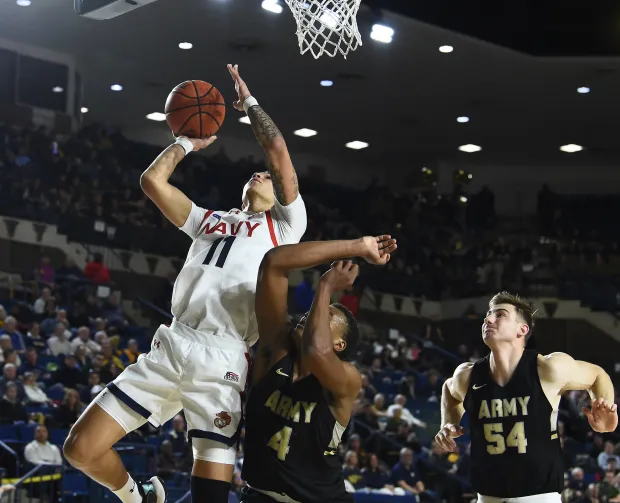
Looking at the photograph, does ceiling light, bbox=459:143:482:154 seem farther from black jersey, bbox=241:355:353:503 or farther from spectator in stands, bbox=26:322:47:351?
black jersey, bbox=241:355:353:503

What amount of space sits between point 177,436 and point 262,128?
Result: 714cm

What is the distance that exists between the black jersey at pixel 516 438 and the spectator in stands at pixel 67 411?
6.55 metres

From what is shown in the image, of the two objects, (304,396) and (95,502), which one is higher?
(304,396)

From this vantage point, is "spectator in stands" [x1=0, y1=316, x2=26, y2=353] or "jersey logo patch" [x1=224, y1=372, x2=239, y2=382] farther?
"spectator in stands" [x1=0, y1=316, x2=26, y2=353]

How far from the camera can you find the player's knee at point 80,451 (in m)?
4.39

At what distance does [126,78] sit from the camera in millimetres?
18234

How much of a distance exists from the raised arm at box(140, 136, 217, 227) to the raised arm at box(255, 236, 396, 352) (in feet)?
2.78

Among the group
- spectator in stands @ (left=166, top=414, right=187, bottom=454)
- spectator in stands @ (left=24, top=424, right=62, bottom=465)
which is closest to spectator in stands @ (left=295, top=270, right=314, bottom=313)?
spectator in stands @ (left=166, top=414, right=187, bottom=454)

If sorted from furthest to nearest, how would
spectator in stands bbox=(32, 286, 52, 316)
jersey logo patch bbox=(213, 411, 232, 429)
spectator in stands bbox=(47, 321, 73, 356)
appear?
spectator in stands bbox=(32, 286, 52, 316)
spectator in stands bbox=(47, 321, 73, 356)
jersey logo patch bbox=(213, 411, 232, 429)

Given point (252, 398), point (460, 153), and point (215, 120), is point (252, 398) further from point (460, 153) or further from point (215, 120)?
point (460, 153)

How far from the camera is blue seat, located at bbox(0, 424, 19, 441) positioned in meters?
10.3

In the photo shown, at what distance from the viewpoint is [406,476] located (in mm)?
11875

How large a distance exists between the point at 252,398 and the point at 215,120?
4.98 feet

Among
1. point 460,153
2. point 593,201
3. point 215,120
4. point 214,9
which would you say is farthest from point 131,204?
point 215,120
